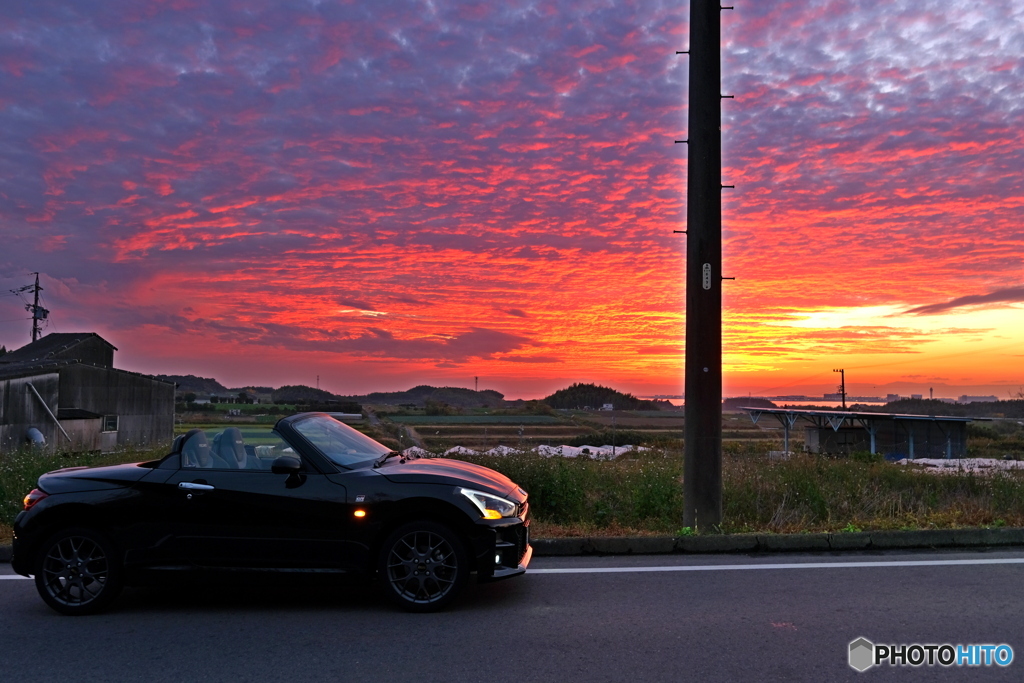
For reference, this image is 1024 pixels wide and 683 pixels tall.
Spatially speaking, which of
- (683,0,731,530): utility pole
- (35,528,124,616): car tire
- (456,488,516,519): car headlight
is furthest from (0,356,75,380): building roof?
(456,488,516,519): car headlight

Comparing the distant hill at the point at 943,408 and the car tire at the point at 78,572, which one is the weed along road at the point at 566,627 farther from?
the distant hill at the point at 943,408

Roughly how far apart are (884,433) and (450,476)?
60.3 metres

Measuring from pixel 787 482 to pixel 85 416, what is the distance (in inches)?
1574

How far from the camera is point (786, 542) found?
7855mm

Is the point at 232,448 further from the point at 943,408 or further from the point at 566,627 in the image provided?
the point at 943,408

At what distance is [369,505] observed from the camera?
6.00 metres

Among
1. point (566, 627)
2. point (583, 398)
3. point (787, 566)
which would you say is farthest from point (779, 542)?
point (583, 398)

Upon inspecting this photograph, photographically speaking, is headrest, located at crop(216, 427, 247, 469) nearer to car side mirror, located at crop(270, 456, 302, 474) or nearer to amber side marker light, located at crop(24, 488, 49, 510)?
car side mirror, located at crop(270, 456, 302, 474)

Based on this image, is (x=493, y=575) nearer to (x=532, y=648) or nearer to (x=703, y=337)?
(x=532, y=648)

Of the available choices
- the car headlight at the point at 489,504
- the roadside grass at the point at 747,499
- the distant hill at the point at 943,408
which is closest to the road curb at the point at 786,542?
the roadside grass at the point at 747,499

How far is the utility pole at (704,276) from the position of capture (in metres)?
8.44

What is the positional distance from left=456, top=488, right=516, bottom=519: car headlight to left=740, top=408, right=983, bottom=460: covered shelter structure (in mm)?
50673

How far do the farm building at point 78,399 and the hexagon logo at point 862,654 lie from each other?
28.8 m

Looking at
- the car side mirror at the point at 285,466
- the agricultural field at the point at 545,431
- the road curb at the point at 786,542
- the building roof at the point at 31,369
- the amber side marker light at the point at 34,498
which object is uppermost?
the building roof at the point at 31,369
